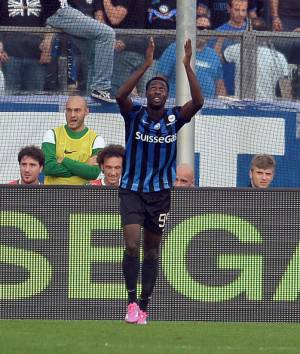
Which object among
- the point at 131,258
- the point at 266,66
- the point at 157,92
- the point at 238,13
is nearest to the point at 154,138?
the point at 157,92

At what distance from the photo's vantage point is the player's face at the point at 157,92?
→ 9.22 meters

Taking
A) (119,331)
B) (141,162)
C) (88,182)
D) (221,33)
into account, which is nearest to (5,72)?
(88,182)

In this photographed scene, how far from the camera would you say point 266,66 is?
40.0 feet

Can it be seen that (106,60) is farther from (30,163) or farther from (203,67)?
(30,163)

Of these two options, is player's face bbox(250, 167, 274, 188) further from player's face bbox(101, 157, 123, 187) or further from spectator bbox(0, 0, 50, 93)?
spectator bbox(0, 0, 50, 93)

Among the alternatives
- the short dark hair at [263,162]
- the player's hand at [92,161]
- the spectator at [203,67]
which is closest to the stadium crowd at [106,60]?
the spectator at [203,67]

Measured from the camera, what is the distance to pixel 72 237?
10477mm

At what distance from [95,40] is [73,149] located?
1.30 metres

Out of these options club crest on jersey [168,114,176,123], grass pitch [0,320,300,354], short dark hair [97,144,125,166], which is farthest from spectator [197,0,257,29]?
grass pitch [0,320,300,354]

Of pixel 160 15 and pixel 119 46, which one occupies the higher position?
pixel 160 15

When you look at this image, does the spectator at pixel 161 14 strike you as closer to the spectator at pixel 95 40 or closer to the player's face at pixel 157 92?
the spectator at pixel 95 40

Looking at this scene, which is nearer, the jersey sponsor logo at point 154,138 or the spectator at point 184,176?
the jersey sponsor logo at point 154,138

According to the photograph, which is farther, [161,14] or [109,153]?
[161,14]

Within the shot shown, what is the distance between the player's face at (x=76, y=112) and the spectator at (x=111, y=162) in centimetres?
52
